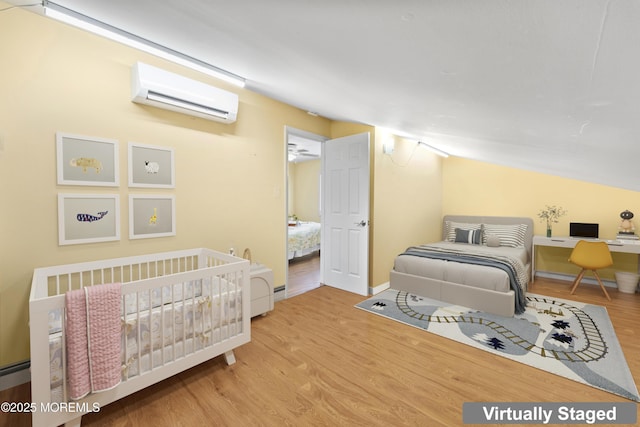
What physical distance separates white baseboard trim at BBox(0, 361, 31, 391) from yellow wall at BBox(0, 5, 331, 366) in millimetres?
49

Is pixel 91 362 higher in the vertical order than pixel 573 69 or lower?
lower

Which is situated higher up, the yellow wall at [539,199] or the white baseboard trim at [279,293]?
the yellow wall at [539,199]

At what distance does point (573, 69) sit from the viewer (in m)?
0.80

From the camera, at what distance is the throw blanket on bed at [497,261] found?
295 centimetres

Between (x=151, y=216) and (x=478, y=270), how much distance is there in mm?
3474

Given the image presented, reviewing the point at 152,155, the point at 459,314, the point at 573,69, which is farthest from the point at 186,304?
the point at 459,314

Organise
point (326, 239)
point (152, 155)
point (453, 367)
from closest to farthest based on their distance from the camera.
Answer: point (453, 367) < point (152, 155) < point (326, 239)

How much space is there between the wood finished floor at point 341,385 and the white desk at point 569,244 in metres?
1.23

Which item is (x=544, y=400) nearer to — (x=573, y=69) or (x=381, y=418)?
(x=381, y=418)

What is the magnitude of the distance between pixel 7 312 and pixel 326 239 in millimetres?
3182

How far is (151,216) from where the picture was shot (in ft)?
7.84

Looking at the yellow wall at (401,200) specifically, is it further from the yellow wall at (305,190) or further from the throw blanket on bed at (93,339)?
the yellow wall at (305,190)

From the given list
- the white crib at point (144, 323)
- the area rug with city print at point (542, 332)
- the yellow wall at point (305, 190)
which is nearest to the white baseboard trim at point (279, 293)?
the area rug with city print at point (542, 332)

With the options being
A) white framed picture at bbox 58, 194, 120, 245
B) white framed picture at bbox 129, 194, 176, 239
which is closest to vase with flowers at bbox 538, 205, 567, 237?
white framed picture at bbox 129, 194, 176, 239
